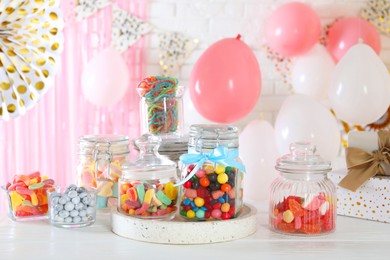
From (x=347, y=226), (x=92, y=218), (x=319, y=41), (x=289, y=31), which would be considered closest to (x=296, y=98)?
(x=289, y=31)

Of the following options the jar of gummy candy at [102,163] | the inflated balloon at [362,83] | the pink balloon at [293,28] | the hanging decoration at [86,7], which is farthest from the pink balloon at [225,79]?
the hanging decoration at [86,7]

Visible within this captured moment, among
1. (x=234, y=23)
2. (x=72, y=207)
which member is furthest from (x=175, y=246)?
(x=234, y=23)

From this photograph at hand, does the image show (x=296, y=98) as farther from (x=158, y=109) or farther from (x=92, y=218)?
(x=92, y=218)

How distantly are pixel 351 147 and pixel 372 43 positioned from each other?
1.49 m

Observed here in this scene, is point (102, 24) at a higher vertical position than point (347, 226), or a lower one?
higher

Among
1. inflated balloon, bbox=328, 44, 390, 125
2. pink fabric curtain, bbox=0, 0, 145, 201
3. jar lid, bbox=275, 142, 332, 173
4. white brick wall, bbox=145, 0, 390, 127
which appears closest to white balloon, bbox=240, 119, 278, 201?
inflated balloon, bbox=328, 44, 390, 125

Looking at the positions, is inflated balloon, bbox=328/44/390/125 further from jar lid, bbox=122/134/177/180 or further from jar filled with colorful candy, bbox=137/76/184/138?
jar lid, bbox=122/134/177/180

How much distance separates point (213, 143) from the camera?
1.35 m

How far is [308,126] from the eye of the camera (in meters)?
2.33

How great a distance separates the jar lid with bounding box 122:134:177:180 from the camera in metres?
1.32

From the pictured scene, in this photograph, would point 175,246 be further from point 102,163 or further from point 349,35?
point 349,35

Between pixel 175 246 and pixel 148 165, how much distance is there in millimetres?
194

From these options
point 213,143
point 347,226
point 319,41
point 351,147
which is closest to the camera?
point 213,143

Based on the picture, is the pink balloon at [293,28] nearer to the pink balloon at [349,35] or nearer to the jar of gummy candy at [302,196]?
the pink balloon at [349,35]
